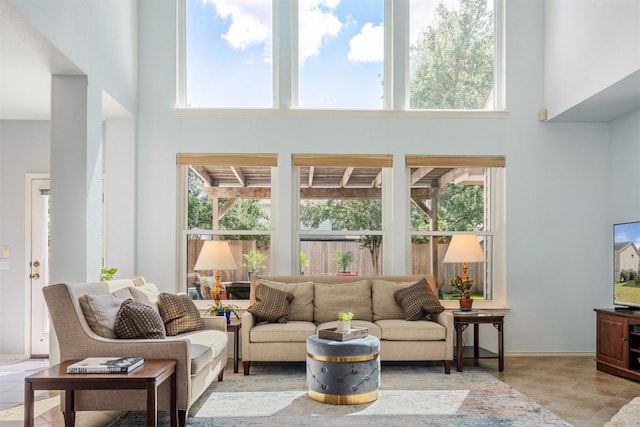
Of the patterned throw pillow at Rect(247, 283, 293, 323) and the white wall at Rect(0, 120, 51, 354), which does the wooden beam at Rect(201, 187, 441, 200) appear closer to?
the patterned throw pillow at Rect(247, 283, 293, 323)

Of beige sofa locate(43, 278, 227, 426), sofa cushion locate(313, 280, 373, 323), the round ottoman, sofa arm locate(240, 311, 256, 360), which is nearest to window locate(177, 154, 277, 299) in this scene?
sofa cushion locate(313, 280, 373, 323)

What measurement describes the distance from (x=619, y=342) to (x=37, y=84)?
549cm

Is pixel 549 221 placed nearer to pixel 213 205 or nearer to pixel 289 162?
pixel 289 162

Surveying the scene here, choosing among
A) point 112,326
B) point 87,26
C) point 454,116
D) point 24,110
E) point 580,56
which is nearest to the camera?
point 112,326

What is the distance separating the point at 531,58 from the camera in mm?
6793

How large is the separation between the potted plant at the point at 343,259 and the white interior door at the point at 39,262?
10.1ft

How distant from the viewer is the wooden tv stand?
545 cm

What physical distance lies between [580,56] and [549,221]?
5.84ft

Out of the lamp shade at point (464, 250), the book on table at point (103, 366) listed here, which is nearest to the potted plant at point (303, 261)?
the lamp shade at point (464, 250)

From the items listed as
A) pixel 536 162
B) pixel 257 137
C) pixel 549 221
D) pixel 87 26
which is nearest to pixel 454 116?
pixel 536 162

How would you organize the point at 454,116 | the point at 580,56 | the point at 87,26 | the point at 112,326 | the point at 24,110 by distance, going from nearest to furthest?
the point at 112,326, the point at 87,26, the point at 580,56, the point at 24,110, the point at 454,116

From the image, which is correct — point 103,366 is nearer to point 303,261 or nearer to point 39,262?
point 303,261

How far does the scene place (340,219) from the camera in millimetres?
6836

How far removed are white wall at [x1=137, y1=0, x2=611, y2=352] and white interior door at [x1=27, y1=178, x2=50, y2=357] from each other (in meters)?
1.11
